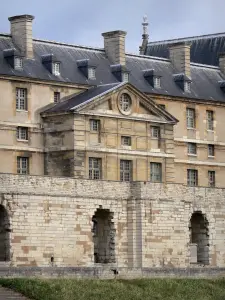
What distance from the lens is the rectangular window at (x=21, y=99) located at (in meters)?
92.4

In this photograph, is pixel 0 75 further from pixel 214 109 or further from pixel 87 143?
pixel 214 109

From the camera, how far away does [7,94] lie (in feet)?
301

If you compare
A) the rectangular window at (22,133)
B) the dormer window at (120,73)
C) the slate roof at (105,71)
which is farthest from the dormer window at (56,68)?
the dormer window at (120,73)

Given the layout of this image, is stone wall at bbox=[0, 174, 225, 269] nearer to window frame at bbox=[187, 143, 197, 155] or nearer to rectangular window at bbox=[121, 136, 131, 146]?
rectangular window at bbox=[121, 136, 131, 146]

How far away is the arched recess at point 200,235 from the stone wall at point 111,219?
0.97 ft

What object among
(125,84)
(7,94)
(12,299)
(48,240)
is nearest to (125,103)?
(125,84)

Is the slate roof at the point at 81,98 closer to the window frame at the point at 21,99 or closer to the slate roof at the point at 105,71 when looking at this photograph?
the slate roof at the point at 105,71

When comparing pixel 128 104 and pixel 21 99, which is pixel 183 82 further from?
pixel 21 99

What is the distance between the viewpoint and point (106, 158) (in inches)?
3698

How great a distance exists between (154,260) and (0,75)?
1273 cm

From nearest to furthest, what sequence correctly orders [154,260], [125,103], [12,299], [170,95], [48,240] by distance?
[12,299], [48,240], [154,260], [125,103], [170,95]

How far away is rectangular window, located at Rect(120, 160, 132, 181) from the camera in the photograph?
9494 cm

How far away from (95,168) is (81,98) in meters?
3.88

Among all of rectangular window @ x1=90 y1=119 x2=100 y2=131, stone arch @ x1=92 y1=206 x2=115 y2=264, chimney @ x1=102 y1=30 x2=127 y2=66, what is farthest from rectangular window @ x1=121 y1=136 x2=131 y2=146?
stone arch @ x1=92 y1=206 x2=115 y2=264
